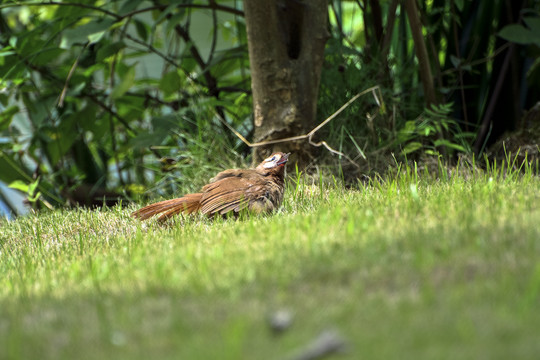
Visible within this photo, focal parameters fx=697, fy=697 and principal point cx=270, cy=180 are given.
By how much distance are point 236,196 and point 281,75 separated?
119 centimetres

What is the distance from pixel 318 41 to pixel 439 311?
300 centimetres

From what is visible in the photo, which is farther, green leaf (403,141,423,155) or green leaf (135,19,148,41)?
green leaf (135,19,148,41)

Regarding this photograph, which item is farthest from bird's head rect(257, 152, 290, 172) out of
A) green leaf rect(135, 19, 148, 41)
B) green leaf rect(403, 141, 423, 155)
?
green leaf rect(135, 19, 148, 41)

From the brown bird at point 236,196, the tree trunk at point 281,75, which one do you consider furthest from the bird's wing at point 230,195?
the tree trunk at point 281,75

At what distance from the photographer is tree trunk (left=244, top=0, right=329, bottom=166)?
14.3ft

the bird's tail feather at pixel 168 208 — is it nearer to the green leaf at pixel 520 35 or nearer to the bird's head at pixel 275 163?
the bird's head at pixel 275 163

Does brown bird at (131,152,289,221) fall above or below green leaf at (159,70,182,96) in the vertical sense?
below

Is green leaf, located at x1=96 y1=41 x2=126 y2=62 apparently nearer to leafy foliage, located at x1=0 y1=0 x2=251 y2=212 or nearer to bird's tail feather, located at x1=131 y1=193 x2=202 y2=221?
leafy foliage, located at x1=0 y1=0 x2=251 y2=212

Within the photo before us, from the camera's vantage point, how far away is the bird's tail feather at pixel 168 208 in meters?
3.57

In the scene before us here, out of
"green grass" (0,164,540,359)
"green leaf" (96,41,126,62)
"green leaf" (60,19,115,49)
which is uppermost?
"green leaf" (60,19,115,49)

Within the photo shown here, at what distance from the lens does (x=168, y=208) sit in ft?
11.8

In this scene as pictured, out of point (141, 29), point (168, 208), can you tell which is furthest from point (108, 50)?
point (168, 208)

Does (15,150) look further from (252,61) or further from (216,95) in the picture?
(252,61)

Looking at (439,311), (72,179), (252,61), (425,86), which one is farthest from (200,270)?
(72,179)
